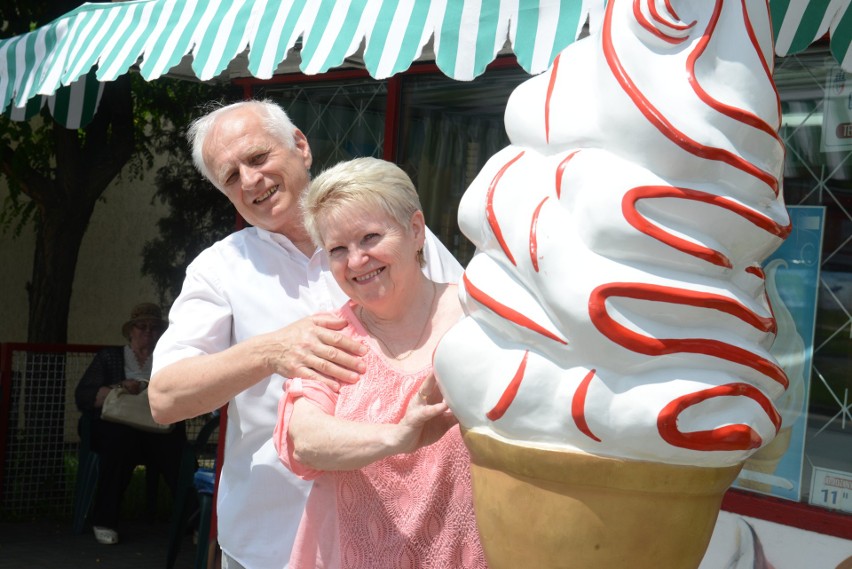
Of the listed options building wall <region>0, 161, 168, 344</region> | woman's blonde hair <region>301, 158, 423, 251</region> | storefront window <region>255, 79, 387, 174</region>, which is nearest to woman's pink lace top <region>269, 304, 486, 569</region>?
woman's blonde hair <region>301, 158, 423, 251</region>

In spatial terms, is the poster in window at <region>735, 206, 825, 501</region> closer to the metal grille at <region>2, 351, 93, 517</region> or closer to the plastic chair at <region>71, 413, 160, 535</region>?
the plastic chair at <region>71, 413, 160, 535</region>

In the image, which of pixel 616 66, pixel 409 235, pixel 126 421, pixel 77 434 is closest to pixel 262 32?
pixel 409 235

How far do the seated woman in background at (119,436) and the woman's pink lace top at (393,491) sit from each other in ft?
18.6

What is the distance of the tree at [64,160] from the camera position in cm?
808

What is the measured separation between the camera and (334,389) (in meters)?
2.05

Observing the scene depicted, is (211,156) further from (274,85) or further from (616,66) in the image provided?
(274,85)

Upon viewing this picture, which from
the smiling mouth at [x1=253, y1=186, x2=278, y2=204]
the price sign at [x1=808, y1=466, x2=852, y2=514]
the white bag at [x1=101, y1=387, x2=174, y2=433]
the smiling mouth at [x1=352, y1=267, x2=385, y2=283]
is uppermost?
the smiling mouth at [x1=253, y1=186, x2=278, y2=204]

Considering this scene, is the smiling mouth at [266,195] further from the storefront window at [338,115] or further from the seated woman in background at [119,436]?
the seated woman in background at [119,436]

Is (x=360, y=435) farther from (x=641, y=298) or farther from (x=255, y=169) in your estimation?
(x=255, y=169)

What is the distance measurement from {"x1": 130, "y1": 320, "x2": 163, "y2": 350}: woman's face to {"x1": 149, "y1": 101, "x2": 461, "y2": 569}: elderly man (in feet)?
17.2

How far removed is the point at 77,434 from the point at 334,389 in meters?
6.74

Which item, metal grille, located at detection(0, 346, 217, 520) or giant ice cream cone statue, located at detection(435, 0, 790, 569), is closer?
giant ice cream cone statue, located at detection(435, 0, 790, 569)

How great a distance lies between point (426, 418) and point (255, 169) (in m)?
1.03

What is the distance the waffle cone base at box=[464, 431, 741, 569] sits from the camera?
61.1 inches
